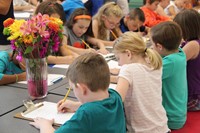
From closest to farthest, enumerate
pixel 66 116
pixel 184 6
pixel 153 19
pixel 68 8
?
1. pixel 66 116
2. pixel 68 8
3. pixel 153 19
4. pixel 184 6

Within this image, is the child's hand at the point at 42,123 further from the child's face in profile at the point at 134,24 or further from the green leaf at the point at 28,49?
the child's face in profile at the point at 134,24

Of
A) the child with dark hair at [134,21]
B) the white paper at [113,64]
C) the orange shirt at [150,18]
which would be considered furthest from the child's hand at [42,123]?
the orange shirt at [150,18]

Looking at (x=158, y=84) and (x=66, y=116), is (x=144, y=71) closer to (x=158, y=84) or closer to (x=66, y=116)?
(x=158, y=84)

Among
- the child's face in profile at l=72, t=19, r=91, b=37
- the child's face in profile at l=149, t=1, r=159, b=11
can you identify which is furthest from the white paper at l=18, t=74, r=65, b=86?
the child's face in profile at l=149, t=1, r=159, b=11

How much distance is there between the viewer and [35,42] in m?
1.44

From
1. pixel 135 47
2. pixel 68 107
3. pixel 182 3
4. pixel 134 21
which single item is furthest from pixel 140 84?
pixel 182 3

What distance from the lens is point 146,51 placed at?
5.05 ft

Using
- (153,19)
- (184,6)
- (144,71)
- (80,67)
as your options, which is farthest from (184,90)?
(184,6)

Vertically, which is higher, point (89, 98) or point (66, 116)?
point (89, 98)

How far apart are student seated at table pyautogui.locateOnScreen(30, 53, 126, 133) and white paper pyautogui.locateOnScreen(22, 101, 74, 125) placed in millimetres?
146

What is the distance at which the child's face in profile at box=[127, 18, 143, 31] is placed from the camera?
351 centimetres

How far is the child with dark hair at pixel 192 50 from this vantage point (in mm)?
2139

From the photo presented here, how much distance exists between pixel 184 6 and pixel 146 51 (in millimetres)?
3820

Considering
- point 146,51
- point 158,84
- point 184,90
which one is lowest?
point 184,90
